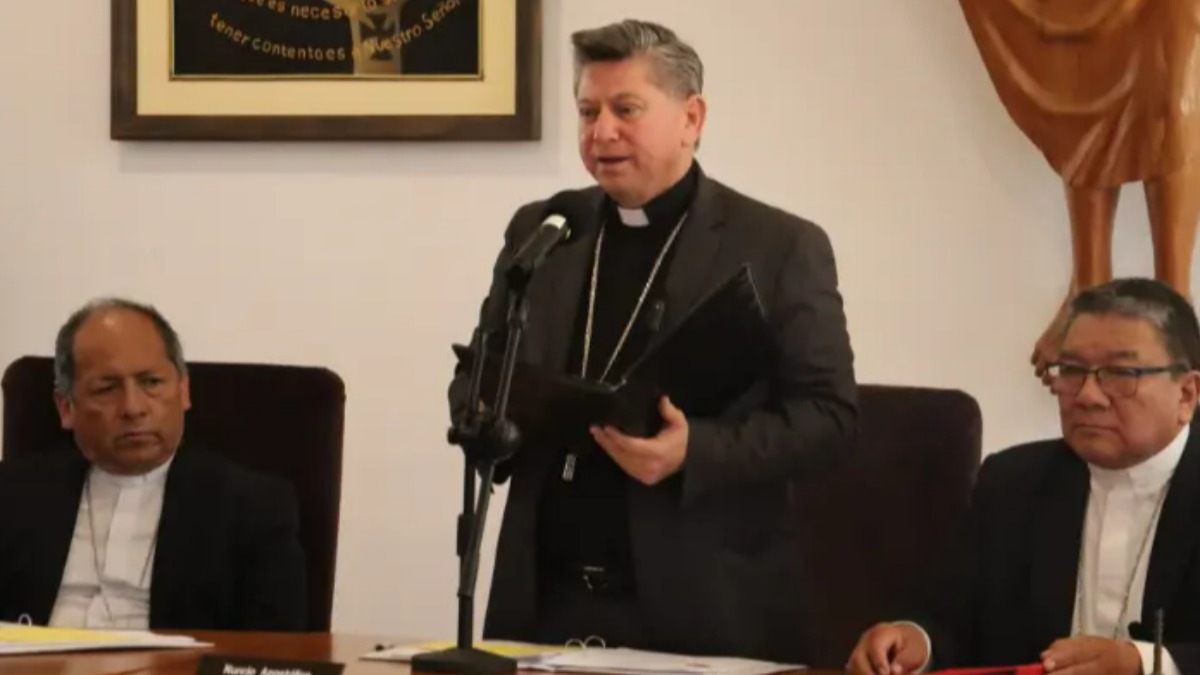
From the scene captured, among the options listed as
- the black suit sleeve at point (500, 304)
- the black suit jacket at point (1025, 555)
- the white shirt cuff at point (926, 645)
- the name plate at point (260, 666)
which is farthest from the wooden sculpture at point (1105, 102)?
the name plate at point (260, 666)

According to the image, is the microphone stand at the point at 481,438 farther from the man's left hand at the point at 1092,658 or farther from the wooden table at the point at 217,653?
the man's left hand at the point at 1092,658

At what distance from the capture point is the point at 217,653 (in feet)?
8.68

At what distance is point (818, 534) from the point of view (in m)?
3.46

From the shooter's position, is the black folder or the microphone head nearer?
the microphone head

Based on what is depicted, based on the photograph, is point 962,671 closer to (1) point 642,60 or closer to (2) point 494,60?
(1) point 642,60

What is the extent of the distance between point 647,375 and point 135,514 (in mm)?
1213

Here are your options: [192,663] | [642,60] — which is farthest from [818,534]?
[192,663]

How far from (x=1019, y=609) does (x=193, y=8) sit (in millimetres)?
2386

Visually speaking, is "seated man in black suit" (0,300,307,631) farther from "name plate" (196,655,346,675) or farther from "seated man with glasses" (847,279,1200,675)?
"seated man with glasses" (847,279,1200,675)

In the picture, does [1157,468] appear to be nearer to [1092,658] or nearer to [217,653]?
[1092,658]

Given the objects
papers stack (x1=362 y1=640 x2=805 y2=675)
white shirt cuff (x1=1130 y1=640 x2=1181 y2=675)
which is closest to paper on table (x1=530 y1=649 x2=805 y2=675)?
papers stack (x1=362 y1=640 x2=805 y2=675)

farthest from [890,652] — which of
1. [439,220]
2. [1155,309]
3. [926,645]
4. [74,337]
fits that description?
[439,220]

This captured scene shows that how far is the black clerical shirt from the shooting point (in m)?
2.90

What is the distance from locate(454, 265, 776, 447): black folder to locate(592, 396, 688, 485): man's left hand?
0.02 meters
